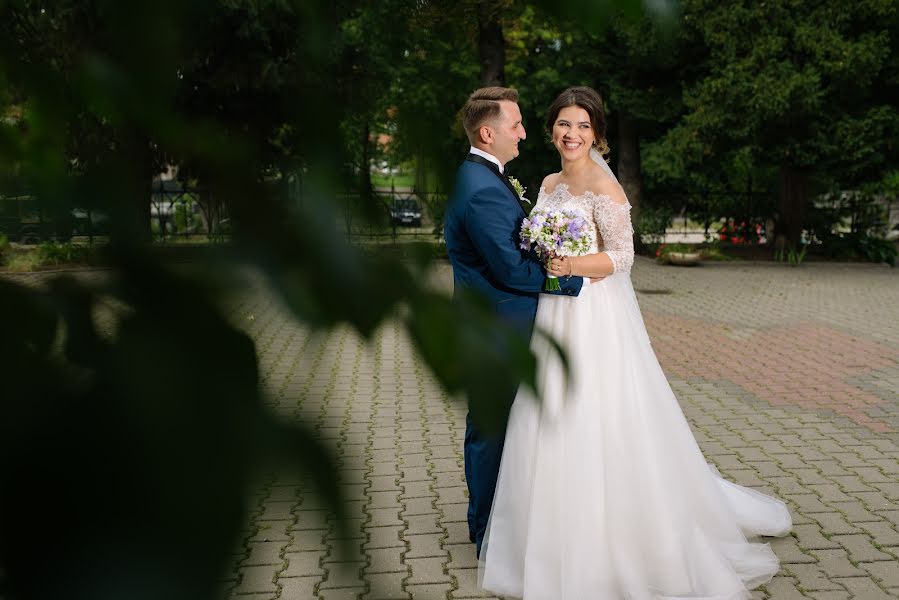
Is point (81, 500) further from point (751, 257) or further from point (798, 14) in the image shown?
point (751, 257)

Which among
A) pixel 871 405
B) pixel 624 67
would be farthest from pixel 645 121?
pixel 871 405

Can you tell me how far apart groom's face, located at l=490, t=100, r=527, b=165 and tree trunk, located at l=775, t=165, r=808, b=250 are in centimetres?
1714

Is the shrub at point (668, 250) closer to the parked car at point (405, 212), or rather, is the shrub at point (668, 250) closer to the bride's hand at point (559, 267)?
the bride's hand at point (559, 267)

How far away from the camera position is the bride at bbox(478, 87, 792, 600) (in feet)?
12.2

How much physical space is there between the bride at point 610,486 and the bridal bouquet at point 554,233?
0.23ft

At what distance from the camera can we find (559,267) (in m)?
3.78

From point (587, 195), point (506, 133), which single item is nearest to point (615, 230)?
point (587, 195)

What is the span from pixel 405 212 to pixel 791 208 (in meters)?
20.5

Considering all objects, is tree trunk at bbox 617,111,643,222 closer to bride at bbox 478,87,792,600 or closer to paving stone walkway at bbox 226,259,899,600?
paving stone walkway at bbox 226,259,899,600

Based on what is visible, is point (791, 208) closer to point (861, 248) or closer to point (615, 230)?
point (861, 248)

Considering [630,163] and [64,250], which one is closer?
[64,250]

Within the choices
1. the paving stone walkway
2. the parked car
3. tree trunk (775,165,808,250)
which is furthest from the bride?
tree trunk (775,165,808,250)

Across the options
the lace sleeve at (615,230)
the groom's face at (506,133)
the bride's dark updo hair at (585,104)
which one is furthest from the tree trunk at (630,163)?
the groom's face at (506,133)

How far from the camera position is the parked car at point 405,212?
2.31 feet
